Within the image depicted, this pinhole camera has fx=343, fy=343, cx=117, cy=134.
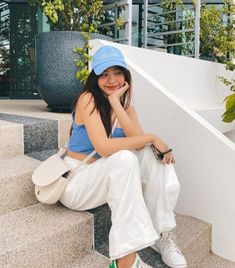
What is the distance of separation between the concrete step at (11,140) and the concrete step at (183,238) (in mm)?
651

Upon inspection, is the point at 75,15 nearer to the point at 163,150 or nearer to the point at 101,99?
the point at 101,99

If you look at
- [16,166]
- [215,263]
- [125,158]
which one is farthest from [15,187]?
[215,263]

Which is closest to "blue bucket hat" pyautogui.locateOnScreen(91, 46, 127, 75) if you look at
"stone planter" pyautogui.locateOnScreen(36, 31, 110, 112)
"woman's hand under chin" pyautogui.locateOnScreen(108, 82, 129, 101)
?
"woman's hand under chin" pyautogui.locateOnScreen(108, 82, 129, 101)

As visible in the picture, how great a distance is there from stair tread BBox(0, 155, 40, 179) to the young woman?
27 centimetres

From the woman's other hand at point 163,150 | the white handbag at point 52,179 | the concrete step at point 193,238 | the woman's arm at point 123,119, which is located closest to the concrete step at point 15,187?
the white handbag at point 52,179

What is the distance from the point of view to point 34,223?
4.96 ft

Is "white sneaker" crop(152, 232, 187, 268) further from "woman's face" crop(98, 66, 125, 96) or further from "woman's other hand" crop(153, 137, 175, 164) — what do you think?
"woman's face" crop(98, 66, 125, 96)

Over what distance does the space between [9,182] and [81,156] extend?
1.21 ft

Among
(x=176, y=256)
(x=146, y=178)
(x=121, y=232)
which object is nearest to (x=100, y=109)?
(x=146, y=178)

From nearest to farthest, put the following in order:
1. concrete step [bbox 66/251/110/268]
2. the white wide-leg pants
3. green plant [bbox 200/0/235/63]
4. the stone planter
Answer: the white wide-leg pants
concrete step [bbox 66/251/110/268]
the stone planter
green plant [bbox 200/0/235/63]

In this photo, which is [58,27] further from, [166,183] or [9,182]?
[166,183]

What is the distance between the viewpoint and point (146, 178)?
5.21ft

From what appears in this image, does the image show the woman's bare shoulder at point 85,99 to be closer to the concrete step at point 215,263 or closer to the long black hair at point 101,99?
the long black hair at point 101,99

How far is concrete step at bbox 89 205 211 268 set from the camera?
1683mm
